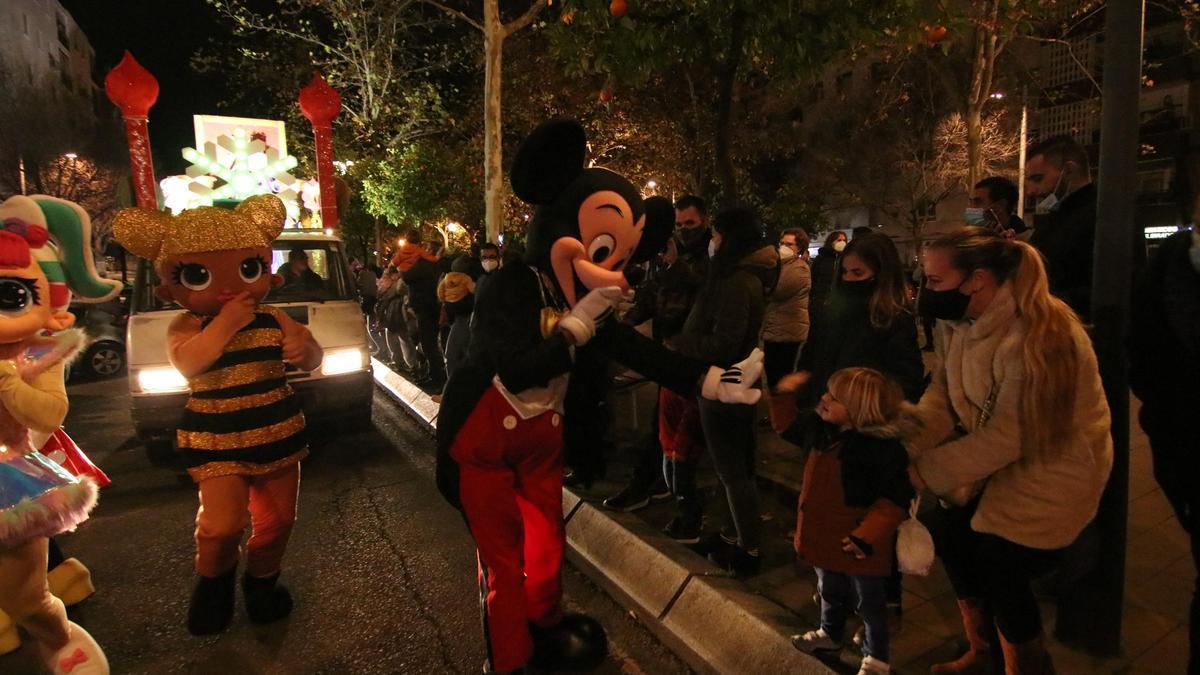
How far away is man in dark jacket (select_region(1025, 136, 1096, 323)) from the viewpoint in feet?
10.6

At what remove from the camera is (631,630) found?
3.45 m

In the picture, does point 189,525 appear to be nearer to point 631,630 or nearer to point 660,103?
point 631,630

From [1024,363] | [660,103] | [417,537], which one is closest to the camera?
[1024,363]

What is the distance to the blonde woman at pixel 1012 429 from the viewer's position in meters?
2.20

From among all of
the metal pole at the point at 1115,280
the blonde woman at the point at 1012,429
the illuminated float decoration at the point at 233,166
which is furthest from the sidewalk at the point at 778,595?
the illuminated float decoration at the point at 233,166

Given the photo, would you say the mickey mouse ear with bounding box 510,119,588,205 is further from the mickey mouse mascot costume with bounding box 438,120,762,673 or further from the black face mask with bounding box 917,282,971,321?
the black face mask with bounding box 917,282,971,321

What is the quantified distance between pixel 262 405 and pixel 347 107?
1729 cm

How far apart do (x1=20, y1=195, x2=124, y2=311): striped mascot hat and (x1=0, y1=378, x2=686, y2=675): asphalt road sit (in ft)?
5.26

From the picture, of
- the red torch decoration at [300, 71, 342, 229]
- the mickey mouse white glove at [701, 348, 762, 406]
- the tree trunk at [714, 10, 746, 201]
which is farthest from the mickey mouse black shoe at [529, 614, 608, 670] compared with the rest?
the red torch decoration at [300, 71, 342, 229]

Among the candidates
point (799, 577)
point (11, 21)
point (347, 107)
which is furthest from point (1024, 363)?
point (11, 21)

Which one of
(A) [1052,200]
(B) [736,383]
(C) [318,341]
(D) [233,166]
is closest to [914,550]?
(B) [736,383]

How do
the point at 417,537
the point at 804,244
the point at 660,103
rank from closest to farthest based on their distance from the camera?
the point at 417,537
the point at 804,244
the point at 660,103

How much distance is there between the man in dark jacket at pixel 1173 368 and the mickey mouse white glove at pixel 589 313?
→ 179 centimetres

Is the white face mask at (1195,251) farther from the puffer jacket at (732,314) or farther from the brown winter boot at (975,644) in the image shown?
the puffer jacket at (732,314)
